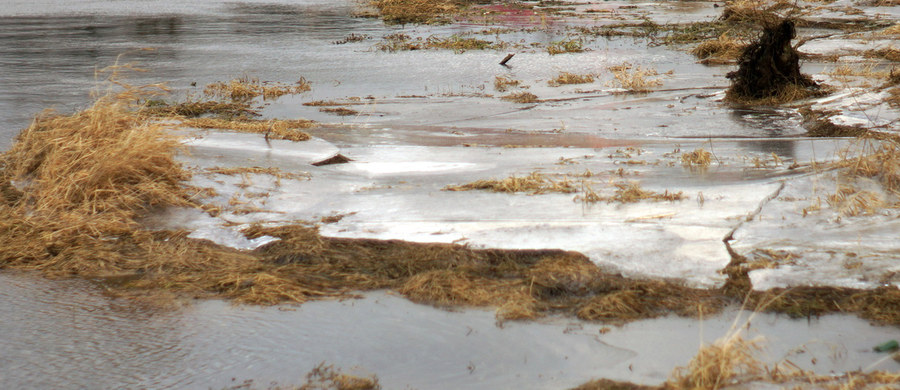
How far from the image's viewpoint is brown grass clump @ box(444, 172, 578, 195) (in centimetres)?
765

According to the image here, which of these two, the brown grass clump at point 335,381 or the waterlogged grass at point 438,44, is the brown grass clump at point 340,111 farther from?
the brown grass clump at point 335,381

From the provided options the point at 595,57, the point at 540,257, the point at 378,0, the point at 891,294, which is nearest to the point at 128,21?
the point at 378,0

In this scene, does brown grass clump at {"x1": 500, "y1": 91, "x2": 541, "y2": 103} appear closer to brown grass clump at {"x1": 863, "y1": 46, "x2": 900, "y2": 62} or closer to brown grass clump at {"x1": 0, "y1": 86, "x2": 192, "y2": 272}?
brown grass clump at {"x1": 0, "y1": 86, "x2": 192, "y2": 272}

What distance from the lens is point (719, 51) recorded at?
1725cm

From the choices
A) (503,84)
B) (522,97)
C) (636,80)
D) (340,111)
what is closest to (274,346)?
(340,111)

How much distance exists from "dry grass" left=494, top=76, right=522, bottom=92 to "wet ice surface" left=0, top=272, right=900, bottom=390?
30.1 ft

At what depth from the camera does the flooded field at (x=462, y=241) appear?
4.86 meters

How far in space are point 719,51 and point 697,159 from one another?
31.3 feet

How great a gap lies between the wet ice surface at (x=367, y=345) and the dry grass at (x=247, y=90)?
8.70m

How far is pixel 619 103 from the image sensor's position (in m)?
12.8

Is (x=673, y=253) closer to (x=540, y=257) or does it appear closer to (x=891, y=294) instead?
(x=540, y=257)

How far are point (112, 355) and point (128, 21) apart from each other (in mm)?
22112

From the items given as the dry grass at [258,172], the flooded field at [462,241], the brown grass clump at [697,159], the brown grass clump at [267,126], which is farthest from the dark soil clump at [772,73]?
the dry grass at [258,172]

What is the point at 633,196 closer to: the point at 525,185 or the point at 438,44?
the point at 525,185
